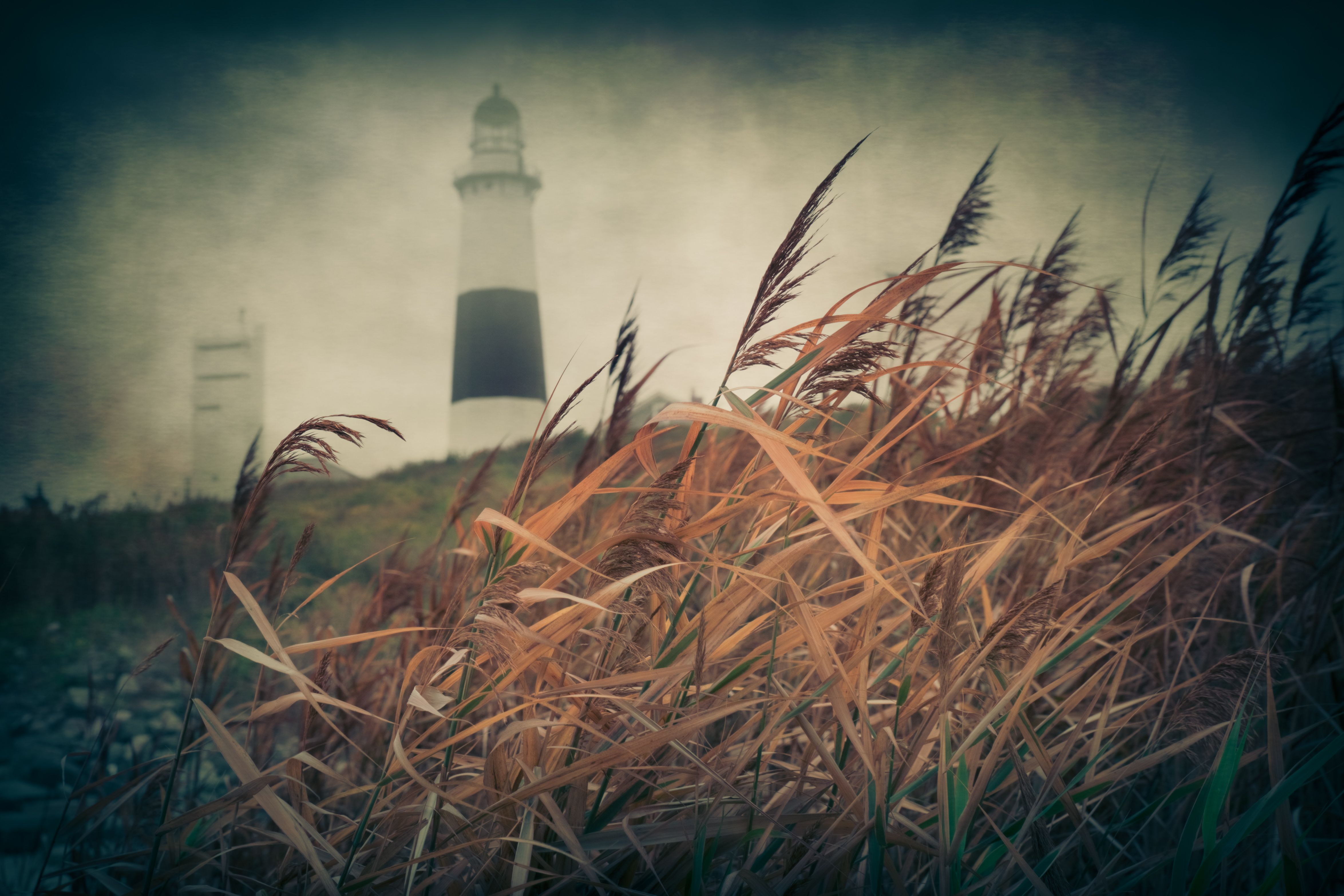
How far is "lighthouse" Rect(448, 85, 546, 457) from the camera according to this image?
11320 millimetres

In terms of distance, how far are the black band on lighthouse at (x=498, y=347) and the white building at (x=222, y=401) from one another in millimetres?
5510

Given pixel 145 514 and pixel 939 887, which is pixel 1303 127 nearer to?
pixel 939 887

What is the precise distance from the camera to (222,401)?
571 cm

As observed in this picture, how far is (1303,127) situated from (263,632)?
5679 millimetres

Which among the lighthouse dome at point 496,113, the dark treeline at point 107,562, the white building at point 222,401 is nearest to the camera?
the dark treeline at point 107,562

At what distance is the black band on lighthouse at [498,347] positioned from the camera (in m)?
11.4

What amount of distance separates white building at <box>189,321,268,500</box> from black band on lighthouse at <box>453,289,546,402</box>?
18.1 ft

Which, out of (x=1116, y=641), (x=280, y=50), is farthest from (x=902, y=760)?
(x=280, y=50)

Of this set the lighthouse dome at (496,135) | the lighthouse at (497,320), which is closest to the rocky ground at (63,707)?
the lighthouse at (497,320)

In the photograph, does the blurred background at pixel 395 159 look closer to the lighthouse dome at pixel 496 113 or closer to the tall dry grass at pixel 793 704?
the tall dry grass at pixel 793 704

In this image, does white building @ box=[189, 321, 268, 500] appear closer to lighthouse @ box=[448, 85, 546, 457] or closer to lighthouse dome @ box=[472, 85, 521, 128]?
lighthouse @ box=[448, 85, 546, 457]

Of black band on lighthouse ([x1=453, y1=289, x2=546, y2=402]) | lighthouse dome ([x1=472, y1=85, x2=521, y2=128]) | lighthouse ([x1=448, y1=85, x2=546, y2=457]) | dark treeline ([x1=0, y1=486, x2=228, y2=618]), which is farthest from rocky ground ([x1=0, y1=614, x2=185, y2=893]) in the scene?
lighthouse dome ([x1=472, y1=85, x2=521, y2=128])

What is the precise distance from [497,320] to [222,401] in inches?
250

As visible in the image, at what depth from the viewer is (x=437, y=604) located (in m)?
1.21
